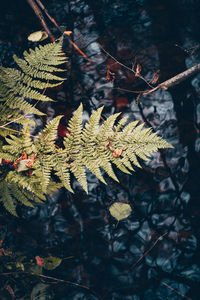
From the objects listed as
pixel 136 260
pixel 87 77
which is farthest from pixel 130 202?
pixel 87 77

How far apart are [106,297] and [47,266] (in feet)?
2.41

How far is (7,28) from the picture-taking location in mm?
2432

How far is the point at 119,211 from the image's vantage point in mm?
2482

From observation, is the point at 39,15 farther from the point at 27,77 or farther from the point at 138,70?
the point at 138,70

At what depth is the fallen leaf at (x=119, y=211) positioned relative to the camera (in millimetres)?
2482

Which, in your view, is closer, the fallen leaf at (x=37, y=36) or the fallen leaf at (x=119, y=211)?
the fallen leaf at (x=37, y=36)

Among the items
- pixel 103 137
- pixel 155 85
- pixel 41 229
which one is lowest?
pixel 41 229

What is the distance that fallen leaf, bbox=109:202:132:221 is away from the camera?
2.48 m

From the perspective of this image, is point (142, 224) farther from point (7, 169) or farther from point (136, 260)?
point (7, 169)

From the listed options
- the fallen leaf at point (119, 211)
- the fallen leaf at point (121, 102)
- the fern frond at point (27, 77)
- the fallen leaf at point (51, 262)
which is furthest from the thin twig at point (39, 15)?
the fallen leaf at point (51, 262)

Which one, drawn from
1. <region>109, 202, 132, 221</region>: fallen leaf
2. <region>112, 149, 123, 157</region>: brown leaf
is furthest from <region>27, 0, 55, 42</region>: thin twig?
<region>109, 202, 132, 221</region>: fallen leaf

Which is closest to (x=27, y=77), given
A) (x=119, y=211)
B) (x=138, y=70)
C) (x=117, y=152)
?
(x=117, y=152)

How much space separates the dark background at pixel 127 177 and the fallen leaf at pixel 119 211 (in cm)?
6

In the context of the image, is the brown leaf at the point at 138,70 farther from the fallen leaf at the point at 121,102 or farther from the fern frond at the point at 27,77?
the fern frond at the point at 27,77
